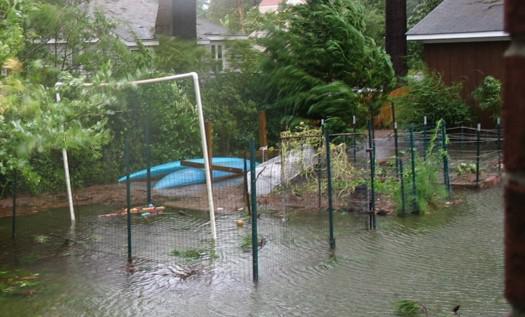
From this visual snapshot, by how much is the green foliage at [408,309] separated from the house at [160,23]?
35.7ft

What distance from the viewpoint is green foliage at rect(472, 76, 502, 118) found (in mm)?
19453

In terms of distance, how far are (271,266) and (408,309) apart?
2477 mm

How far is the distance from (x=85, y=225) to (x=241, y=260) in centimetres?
387

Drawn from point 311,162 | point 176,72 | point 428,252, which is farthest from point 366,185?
point 176,72

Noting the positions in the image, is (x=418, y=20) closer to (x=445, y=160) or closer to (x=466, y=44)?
(x=466, y=44)

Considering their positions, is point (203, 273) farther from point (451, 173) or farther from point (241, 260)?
point (451, 173)

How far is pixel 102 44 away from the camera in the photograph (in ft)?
49.5

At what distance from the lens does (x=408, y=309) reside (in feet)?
22.7

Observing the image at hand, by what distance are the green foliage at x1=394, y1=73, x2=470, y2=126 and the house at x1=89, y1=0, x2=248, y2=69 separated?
4885mm

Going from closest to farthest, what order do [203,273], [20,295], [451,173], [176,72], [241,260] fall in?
[20,295] < [203,273] < [241,260] < [451,173] < [176,72]

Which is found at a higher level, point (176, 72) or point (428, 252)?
point (176, 72)

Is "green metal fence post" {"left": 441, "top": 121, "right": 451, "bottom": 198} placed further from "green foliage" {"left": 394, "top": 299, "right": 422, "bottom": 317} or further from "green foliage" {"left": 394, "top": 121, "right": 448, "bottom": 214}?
"green foliage" {"left": 394, "top": 299, "right": 422, "bottom": 317}

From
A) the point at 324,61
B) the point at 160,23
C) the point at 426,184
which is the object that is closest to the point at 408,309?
the point at 426,184

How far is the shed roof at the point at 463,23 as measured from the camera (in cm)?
2042
